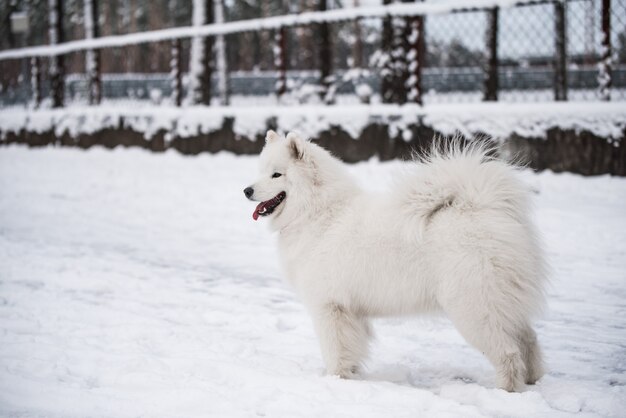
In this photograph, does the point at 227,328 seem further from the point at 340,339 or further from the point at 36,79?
the point at 36,79

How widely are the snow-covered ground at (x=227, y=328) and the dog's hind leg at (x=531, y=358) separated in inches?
2.7

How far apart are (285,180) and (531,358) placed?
171 centimetres

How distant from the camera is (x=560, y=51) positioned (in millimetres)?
10477

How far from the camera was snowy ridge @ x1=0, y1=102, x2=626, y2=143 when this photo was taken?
7543mm

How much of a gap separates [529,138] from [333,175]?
4.78m

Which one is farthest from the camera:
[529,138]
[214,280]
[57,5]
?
[57,5]

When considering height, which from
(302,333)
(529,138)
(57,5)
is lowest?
(302,333)

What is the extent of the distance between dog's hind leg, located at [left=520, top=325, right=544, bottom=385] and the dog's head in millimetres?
1463

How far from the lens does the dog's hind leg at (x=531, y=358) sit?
10.8 ft

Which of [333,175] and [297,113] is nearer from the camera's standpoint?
[333,175]

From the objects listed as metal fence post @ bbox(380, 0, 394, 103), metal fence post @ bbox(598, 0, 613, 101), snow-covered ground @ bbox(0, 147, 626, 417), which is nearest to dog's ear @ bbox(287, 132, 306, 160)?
snow-covered ground @ bbox(0, 147, 626, 417)

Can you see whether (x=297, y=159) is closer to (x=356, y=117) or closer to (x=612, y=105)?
(x=612, y=105)

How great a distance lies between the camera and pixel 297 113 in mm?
10039

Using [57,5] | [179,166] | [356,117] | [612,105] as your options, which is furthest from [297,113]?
[57,5]
